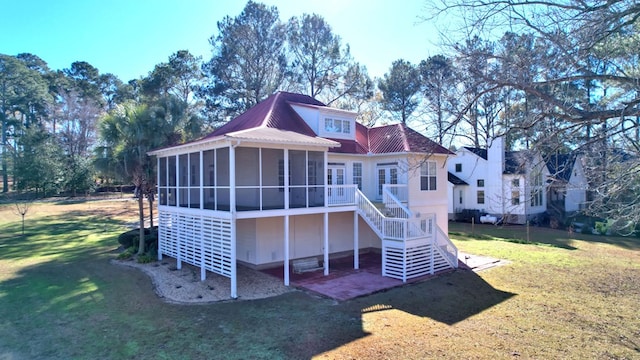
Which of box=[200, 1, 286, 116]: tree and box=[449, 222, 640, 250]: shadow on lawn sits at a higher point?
box=[200, 1, 286, 116]: tree

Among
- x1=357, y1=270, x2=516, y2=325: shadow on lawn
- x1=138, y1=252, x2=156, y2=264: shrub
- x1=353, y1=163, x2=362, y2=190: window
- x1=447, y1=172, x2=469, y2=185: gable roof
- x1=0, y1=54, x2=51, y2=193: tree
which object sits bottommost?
x1=357, y1=270, x2=516, y2=325: shadow on lawn

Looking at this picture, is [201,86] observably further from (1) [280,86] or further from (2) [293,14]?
(2) [293,14]

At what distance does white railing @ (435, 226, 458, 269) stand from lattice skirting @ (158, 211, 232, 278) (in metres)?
8.64

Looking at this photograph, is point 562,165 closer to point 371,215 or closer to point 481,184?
point 371,215

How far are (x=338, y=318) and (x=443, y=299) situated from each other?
155 inches

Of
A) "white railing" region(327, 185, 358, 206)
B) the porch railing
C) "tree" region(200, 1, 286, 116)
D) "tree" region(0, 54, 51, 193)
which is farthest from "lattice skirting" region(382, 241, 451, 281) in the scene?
"tree" region(0, 54, 51, 193)

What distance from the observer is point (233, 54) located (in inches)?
1235

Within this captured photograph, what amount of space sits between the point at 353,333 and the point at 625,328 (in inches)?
276

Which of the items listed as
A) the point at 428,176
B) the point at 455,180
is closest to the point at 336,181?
the point at 428,176

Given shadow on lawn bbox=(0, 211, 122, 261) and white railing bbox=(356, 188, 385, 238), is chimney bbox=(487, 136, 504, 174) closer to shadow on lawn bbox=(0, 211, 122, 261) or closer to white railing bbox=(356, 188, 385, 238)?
white railing bbox=(356, 188, 385, 238)

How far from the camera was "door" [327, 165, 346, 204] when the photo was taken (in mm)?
15898

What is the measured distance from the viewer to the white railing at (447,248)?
1572 centimetres

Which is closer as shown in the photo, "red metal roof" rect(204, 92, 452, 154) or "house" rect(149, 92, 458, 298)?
"house" rect(149, 92, 458, 298)

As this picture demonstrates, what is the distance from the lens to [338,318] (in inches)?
390
